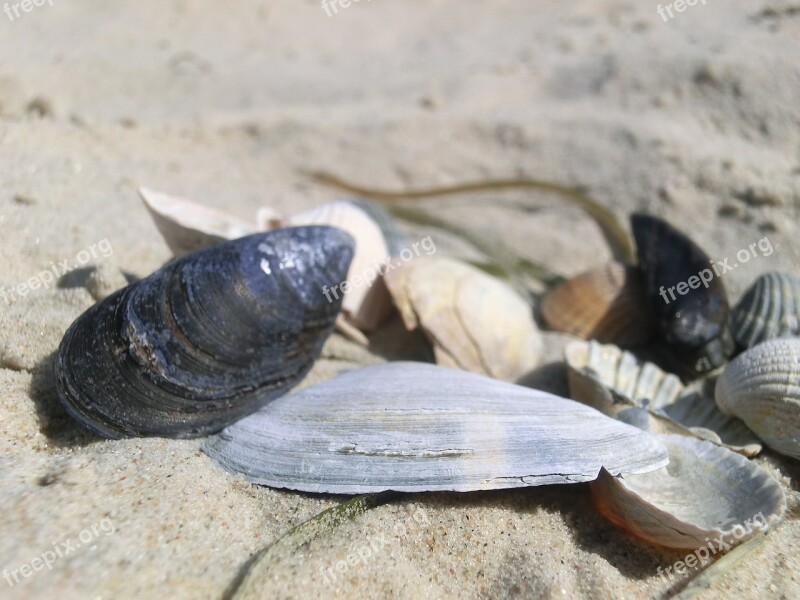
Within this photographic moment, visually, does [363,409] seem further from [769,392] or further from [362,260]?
[769,392]

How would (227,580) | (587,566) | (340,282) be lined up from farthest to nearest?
(340,282)
(587,566)
(227,580)

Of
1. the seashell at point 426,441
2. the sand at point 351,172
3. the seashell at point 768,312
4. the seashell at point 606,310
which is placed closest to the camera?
the sand at point 351,172

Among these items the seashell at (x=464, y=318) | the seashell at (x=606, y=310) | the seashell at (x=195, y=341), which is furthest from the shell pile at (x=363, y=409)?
the seashell at (x=606, y=310)

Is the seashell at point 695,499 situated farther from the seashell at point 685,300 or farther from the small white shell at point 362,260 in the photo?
the small white shell at point 362,260

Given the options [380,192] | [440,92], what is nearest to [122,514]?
[380,192]

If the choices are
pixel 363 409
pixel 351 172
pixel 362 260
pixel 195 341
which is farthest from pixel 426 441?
pixel 351 172

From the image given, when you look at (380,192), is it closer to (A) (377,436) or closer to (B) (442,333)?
(B) (442,333)

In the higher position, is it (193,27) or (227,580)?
(193,27)
